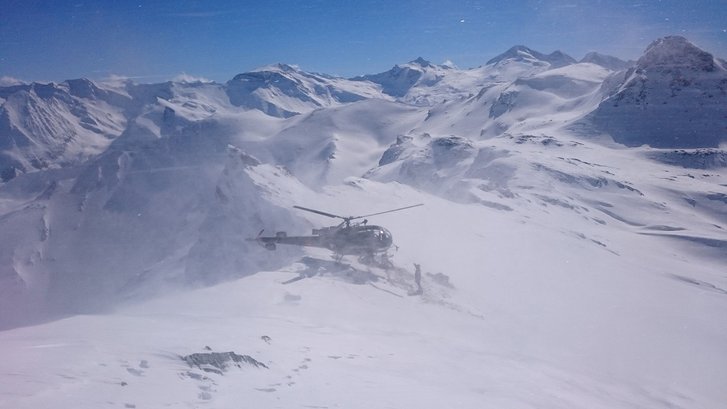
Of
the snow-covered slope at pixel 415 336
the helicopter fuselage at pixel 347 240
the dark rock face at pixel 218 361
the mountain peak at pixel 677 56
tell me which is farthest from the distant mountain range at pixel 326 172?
the dark rock face at pixel 218 361

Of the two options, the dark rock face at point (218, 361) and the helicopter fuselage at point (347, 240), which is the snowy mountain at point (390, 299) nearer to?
the dark rock face at point (218, 361)

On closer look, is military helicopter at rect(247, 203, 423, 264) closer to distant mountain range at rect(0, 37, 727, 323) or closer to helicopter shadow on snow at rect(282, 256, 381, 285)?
helicopter shadow on snow at rect(282, 256, 381, 285)

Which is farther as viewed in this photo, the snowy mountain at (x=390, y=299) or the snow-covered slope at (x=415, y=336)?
the snowy mountain at (x=390, y=299)

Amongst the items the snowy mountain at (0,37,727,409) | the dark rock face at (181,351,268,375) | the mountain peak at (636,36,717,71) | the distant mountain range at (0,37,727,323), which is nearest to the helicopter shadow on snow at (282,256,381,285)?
the snowy mountain at (0,37,727,409)

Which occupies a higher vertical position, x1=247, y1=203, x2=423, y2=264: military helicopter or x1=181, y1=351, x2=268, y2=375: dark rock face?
x1=247, y1=203, x2=423, y2=264: military helicopter

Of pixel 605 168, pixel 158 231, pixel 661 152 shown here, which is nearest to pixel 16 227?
pixel 158 231

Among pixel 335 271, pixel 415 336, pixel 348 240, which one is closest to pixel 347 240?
pixel 348 240

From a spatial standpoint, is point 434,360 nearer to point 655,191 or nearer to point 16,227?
point 655,191
